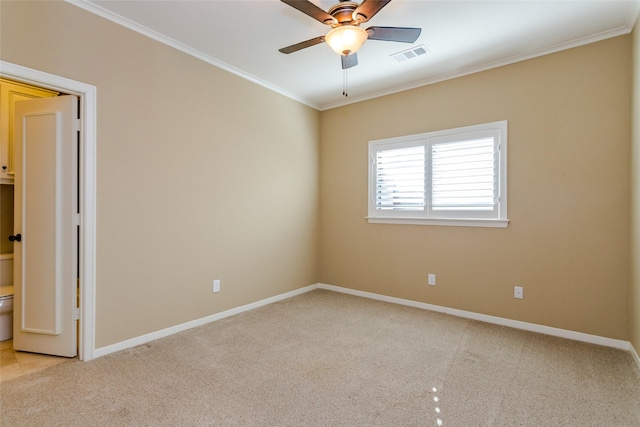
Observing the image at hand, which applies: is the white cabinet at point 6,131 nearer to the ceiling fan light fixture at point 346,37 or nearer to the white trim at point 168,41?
the white trim at point 168,41

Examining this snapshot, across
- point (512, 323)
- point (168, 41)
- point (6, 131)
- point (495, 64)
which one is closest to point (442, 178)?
point (495, 64)

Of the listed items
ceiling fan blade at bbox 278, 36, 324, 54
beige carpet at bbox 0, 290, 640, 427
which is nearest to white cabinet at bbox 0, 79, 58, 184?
beige carpet at bbox 0, 290, 640, 427

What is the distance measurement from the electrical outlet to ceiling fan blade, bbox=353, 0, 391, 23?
2.94 m

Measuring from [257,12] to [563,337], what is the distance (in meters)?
3.99

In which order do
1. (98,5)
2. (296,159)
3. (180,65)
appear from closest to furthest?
(98,5) → (180,65) → (296,159)

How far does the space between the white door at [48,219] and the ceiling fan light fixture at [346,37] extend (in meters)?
2.08

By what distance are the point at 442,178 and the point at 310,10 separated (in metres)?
2.46

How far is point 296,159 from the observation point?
457 centimetres

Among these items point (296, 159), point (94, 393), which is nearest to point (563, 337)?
point (296, 159)

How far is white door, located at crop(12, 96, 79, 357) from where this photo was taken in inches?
100

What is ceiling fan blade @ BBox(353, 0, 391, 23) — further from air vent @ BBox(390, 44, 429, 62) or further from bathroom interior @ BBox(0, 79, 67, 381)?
bathroom interior @ BBox(0, 79, 67, 381)

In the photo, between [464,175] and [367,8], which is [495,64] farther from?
[367,8]

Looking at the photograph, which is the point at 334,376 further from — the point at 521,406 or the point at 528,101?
the point at 528,101

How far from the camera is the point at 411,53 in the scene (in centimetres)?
325
